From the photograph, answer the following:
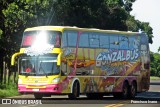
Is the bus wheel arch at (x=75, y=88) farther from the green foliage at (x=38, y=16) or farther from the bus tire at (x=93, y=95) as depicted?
the green foliage at (x=38, y=16)

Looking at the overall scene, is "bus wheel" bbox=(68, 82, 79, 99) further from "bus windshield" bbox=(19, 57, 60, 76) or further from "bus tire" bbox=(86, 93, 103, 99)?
"bus tire" bbox=(86, 93, 103, 99)

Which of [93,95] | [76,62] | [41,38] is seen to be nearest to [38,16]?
[93,95]

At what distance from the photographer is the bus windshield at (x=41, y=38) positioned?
25.2m

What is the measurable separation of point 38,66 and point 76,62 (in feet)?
7.09

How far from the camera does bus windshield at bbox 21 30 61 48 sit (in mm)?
25203

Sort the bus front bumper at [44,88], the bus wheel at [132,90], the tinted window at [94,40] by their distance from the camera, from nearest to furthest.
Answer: the bus front bumper at [44,88]
the tinted window at [94,40]
the bus wheel at [132,90]

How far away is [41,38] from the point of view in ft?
83.7

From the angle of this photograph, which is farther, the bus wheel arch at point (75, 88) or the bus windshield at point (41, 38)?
the bus wheel arch at point (75, 88)

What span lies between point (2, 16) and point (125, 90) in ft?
39.0

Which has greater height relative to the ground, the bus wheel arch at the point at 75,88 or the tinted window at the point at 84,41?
the tinted window at the point at 84,41

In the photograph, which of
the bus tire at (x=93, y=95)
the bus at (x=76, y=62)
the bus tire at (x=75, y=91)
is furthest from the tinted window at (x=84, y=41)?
the bus tire at (x=93, y=95)

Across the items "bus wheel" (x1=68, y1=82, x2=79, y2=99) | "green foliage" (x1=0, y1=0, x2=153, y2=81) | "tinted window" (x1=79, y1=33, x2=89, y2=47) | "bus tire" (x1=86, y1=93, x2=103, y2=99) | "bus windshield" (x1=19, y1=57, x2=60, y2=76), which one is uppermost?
"green foliage" (x1=0, y1=0, x2=153, y2=81)

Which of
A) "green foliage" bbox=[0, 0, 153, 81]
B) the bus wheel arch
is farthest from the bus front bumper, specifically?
"green foliage" bbox=[0, 0, 153, 81]

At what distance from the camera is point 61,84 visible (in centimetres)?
2503
